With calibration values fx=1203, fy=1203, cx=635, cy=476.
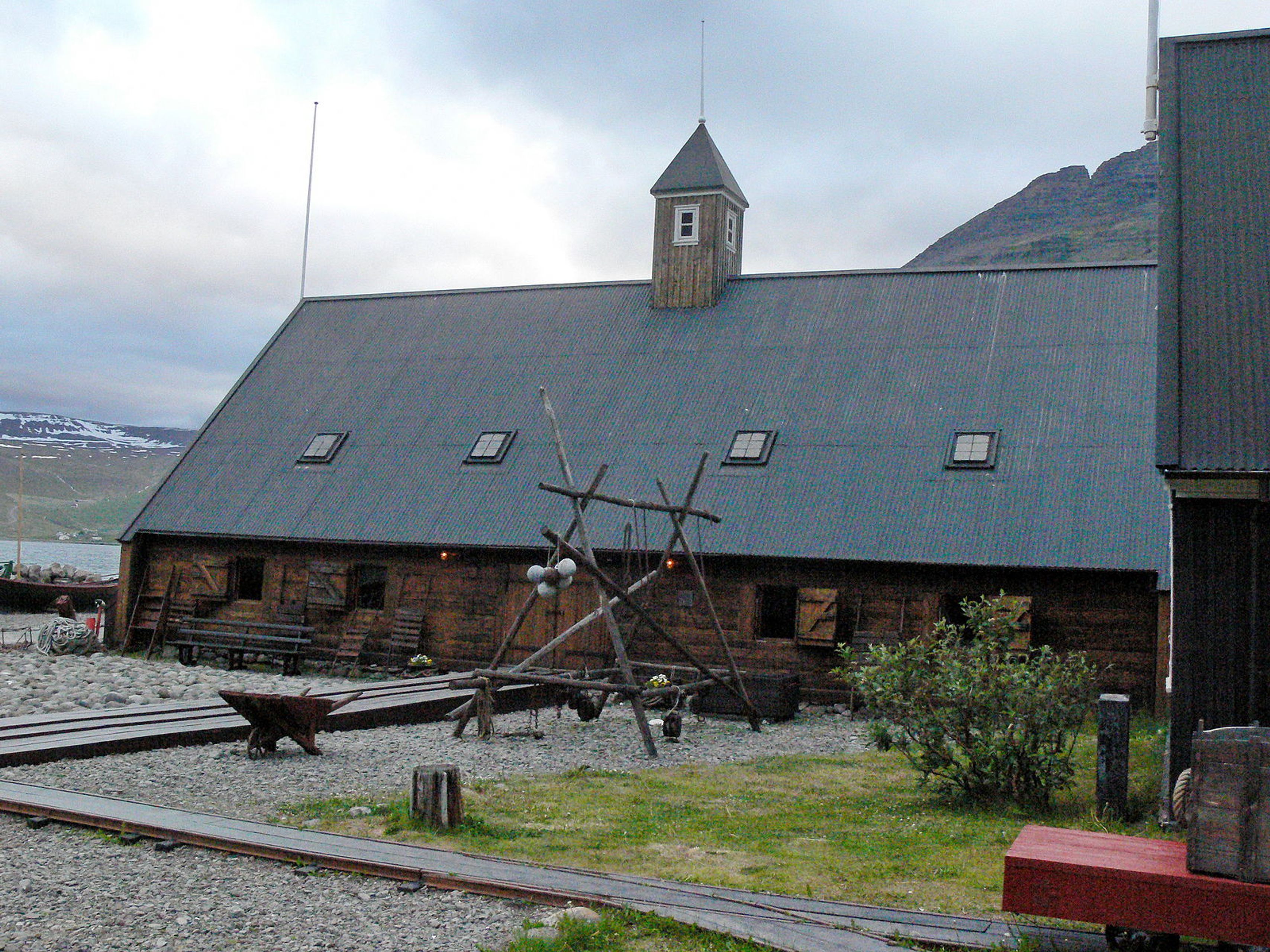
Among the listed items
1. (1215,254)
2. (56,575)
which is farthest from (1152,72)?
(56,575)

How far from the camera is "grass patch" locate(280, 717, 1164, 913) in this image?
827 centimetres

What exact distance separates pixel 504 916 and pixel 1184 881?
3865 millimetres

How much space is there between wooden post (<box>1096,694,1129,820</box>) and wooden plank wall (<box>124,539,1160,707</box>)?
824 cm

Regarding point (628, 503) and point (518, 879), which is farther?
point (628, 503)

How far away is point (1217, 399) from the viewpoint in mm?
10680

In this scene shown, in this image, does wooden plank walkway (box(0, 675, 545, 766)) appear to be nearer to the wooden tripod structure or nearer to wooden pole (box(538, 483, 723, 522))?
the wooden tripod structure

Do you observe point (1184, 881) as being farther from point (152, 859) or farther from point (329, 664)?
point (329, 664)

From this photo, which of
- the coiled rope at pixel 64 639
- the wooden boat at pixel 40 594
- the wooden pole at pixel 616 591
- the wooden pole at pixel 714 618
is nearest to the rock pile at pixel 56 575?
the wooden boat at pixel 40 594

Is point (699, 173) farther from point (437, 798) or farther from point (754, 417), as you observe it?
point (437, 798)

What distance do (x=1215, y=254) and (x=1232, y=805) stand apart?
8.18 metres

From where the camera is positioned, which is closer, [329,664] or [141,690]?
[141,690]

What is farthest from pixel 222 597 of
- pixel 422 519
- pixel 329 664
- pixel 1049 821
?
pixel 1049 821

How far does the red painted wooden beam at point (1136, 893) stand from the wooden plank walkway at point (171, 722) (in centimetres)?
1070

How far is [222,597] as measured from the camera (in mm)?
25656
